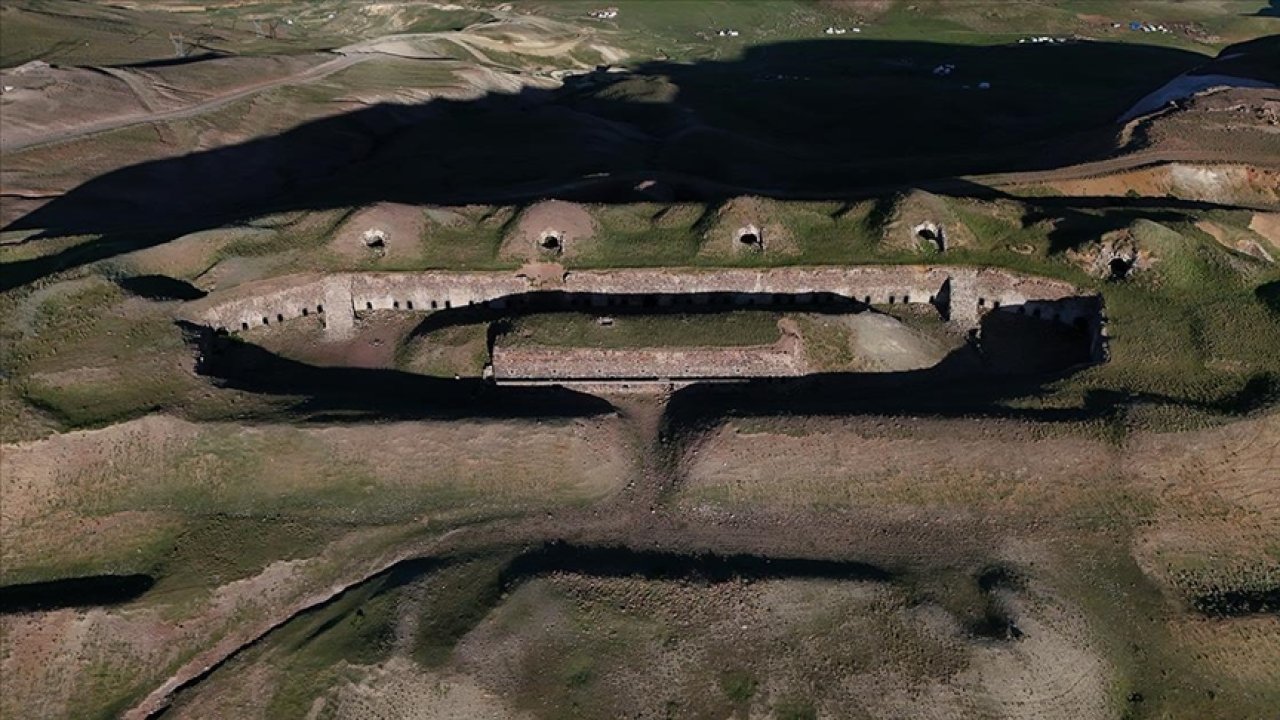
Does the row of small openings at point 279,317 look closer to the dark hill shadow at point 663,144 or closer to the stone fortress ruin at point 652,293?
the stone fortress ruin at point 652,293

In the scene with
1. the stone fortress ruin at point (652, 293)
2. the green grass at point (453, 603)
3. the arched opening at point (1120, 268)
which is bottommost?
the green grass at point (453, 603)

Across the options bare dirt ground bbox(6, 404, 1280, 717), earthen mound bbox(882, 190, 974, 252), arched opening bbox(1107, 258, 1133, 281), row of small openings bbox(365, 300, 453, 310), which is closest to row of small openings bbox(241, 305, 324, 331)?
row of small openings bbox(365, 300, 453, 310)

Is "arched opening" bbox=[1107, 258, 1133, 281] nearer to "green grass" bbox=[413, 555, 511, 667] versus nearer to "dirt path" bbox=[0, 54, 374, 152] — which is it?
"green grass" bbox=[413, 555, 511, 667]

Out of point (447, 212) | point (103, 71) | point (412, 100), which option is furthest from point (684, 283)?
point (103, 71)

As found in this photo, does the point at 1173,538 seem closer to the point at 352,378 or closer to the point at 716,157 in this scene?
the point at 352,378

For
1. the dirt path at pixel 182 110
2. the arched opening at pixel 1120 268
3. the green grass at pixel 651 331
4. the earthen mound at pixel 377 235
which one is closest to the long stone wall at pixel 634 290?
the earthen mound at pixel 377 235

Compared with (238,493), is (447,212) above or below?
above
